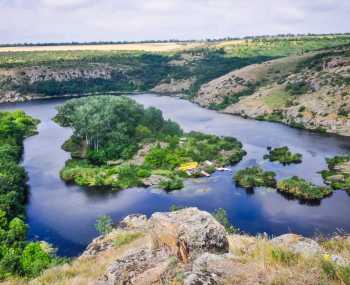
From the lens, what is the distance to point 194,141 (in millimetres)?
76375

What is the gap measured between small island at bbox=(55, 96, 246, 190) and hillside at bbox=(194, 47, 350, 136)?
93.6 ft

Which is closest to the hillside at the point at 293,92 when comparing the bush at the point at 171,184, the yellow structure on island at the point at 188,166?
the yellow structure on island at the point at 188,166

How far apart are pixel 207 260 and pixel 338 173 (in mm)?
54274

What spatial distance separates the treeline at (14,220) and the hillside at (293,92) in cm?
5907

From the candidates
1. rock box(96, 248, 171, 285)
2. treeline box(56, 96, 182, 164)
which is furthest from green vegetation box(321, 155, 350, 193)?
rock box(96, 248, 171, 285)

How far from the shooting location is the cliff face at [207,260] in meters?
10.2

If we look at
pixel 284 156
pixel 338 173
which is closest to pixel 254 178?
pixel 338 173

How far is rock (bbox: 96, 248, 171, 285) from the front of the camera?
1129 cm

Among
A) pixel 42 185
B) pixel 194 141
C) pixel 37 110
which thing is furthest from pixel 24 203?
pixel 37 110

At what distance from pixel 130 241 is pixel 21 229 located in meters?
23.9

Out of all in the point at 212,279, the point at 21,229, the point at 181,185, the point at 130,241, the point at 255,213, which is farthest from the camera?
the point at 181,185

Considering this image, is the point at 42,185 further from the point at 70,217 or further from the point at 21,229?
the point at 21,229

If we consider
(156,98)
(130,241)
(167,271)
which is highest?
(167,271)

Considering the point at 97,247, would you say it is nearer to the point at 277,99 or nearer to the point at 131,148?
the point at 131,148
